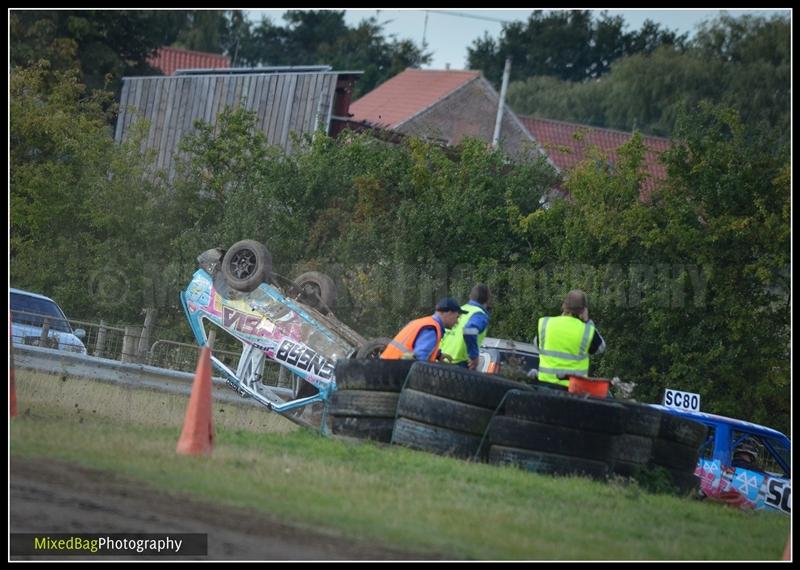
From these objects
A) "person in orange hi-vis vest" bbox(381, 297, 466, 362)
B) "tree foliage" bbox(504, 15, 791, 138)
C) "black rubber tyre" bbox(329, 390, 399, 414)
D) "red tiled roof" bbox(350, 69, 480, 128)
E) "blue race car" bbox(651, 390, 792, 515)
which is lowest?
"blue race car" bbox(651, 390, 792, 515)

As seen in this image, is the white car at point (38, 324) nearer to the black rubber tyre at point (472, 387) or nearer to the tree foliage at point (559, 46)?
the black rubber tyre at point (472, 387)

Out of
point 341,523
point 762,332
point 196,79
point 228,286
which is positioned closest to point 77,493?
point 341,523

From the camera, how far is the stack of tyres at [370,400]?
13.0m

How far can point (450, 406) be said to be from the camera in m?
12.4

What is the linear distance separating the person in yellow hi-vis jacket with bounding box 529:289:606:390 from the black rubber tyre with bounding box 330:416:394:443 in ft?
5.79

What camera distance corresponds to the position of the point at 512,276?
22250mm

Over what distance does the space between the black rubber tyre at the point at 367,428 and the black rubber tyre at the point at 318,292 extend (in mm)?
4869

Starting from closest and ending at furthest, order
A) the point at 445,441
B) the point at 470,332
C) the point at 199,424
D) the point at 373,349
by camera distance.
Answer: the point at 199,424, the point at 445,441, the point at 470,332, the point at 373,349

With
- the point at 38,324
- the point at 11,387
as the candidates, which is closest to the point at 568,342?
the point at 11,387

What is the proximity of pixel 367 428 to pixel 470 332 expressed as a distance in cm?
168

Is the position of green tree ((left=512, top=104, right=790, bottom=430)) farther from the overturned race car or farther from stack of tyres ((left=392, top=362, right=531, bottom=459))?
stack of tyres ((left=392, top=362, right=531, bottom=459))

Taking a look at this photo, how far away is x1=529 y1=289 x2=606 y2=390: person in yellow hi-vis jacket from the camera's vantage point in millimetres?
12883

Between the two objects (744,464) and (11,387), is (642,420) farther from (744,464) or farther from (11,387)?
(11,387)

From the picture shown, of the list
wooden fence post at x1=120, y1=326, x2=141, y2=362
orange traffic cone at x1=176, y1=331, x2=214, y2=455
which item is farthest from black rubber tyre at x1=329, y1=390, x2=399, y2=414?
wooden fence post at x1=120, y1=326, x2=141, y2=362
